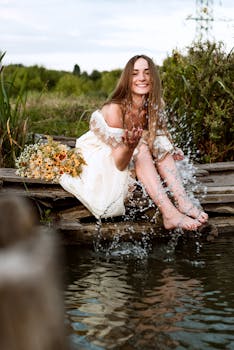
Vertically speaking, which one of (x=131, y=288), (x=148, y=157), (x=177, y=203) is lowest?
(x=131, y=288)

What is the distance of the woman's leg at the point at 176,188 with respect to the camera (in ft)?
17.2

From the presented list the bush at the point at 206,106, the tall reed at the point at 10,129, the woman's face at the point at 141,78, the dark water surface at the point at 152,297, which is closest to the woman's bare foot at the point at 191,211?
the dark water surface at the point at 152,297

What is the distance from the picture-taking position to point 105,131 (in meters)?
5.55

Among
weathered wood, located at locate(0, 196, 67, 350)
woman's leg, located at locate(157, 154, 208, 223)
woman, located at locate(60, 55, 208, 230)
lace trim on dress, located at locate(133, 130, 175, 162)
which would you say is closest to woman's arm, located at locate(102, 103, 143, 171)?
woman, located at locate(60, 55, 208, 230)

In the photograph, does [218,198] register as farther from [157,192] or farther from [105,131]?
[105,131]

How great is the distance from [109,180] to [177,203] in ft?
2.01

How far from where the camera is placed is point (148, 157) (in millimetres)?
5355

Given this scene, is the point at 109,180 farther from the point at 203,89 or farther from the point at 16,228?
the point at 16,228

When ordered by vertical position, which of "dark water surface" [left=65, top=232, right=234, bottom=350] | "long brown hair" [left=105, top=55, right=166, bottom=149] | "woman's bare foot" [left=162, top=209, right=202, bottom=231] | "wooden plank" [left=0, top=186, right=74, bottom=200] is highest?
"long brown hair" [left=105, top=55, right=166, bottom=149]

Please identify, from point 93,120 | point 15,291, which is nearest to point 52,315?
point 15,291

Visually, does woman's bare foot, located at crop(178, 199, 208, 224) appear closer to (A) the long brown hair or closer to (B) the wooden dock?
(B) the wooden dock

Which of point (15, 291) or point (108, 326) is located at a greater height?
point (15, 291)

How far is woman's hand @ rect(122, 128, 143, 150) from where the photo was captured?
4.77 meters

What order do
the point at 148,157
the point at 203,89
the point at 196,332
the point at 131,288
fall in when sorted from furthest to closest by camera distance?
the point at 203,89, the point at 148,157, the point at 131,288, the point at 196,332
